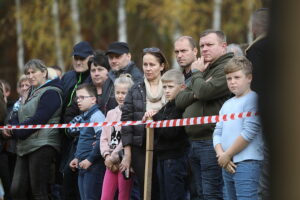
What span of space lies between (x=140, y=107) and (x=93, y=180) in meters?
1.24

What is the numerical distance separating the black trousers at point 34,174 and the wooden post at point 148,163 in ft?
6.20

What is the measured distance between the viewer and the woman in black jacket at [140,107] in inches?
275

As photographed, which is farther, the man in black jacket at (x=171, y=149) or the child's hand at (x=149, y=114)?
the child's hand at (x=149, y=114)

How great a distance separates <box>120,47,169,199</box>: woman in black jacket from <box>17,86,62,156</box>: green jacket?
1.51m

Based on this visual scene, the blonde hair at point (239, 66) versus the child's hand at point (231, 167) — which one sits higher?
the blonde hair at point (239, 66)

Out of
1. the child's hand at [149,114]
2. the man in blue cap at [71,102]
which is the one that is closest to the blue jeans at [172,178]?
the child's hand at [149,114]

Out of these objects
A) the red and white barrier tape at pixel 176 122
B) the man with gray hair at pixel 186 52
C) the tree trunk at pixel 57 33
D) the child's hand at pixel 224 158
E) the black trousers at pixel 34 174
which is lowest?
the black trousers at pixel 34 174

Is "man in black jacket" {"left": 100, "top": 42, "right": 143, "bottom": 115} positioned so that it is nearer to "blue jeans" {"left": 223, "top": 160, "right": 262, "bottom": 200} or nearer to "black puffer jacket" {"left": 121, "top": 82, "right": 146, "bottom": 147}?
"black puffer jacket" {"left": 121, "top": 82, "right": 146, "bottom": 147}

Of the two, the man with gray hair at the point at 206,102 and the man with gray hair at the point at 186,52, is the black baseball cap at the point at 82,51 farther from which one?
the man with gray hair at the point at 206,102

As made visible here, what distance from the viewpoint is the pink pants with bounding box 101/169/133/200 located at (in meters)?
7.35

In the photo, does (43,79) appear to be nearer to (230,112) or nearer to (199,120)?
(199,120)

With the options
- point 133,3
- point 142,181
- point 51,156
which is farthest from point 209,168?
point 133,3

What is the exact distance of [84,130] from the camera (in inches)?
313

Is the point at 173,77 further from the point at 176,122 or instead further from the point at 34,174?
the point at 34,174
